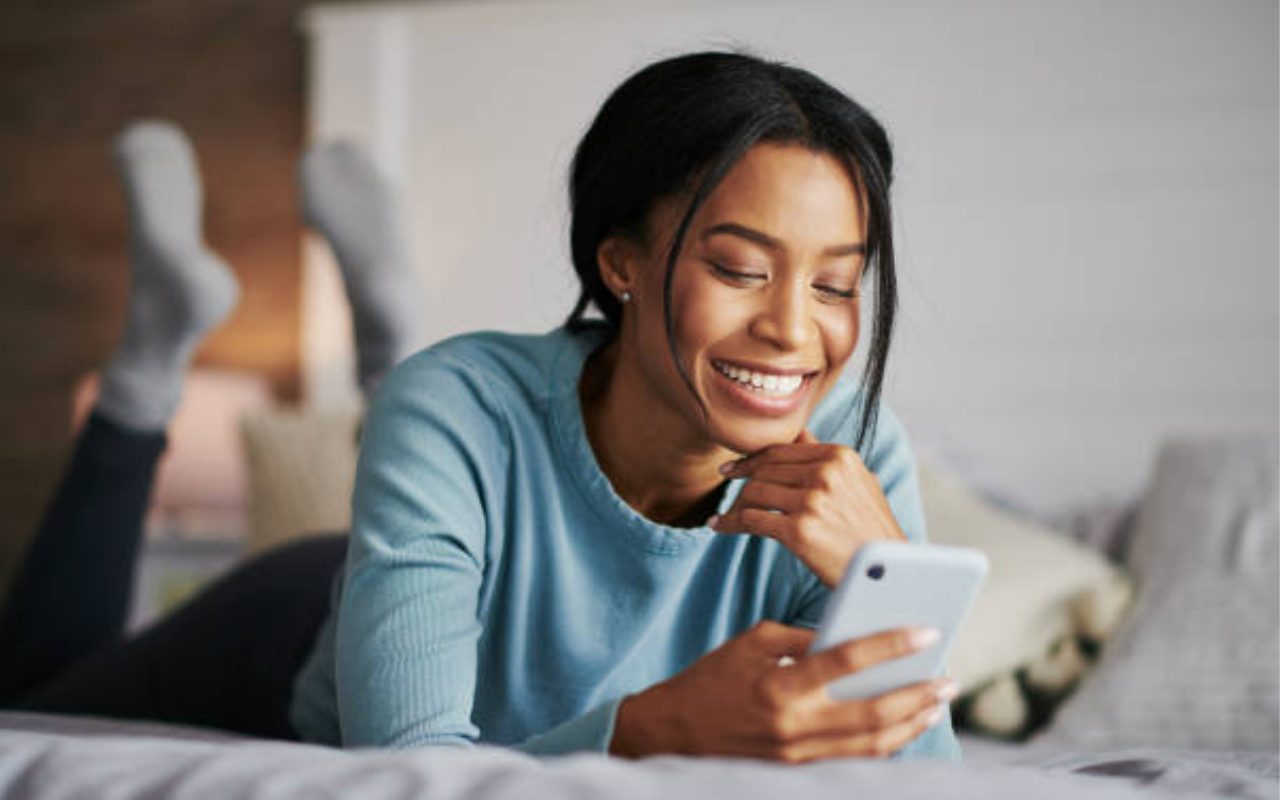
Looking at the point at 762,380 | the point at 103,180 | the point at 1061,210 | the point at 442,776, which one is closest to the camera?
the point at 442,776

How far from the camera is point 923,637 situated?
0.78 m

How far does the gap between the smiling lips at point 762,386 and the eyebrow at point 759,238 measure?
0.10 meters

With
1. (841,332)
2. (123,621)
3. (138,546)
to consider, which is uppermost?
(841,332)

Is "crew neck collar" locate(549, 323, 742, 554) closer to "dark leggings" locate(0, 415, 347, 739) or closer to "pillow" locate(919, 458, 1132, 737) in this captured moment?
"dark leggings" locate(0, 415, 347, 739)

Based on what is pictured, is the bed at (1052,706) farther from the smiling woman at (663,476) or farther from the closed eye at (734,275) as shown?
the closed eye at (734,275)

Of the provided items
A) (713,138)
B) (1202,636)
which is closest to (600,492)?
(713,138)

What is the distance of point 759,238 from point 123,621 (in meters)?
1.26

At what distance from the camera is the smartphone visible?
2.44 feet

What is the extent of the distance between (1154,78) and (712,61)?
1.73 metres

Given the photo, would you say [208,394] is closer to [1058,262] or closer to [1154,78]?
[1058,262]

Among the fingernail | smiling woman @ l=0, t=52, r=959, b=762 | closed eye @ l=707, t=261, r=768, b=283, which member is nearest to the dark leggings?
smiling woman @ l=0, t=52, r=959, b=762

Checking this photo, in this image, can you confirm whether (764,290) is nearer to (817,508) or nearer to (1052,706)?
(817,508)

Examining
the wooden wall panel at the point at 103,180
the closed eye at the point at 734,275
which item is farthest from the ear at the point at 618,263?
the wooden wall panel at the point at 103,180

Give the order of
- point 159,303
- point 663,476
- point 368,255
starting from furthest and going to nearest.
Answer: point 368,255 → point 159,303 → point 663,476
